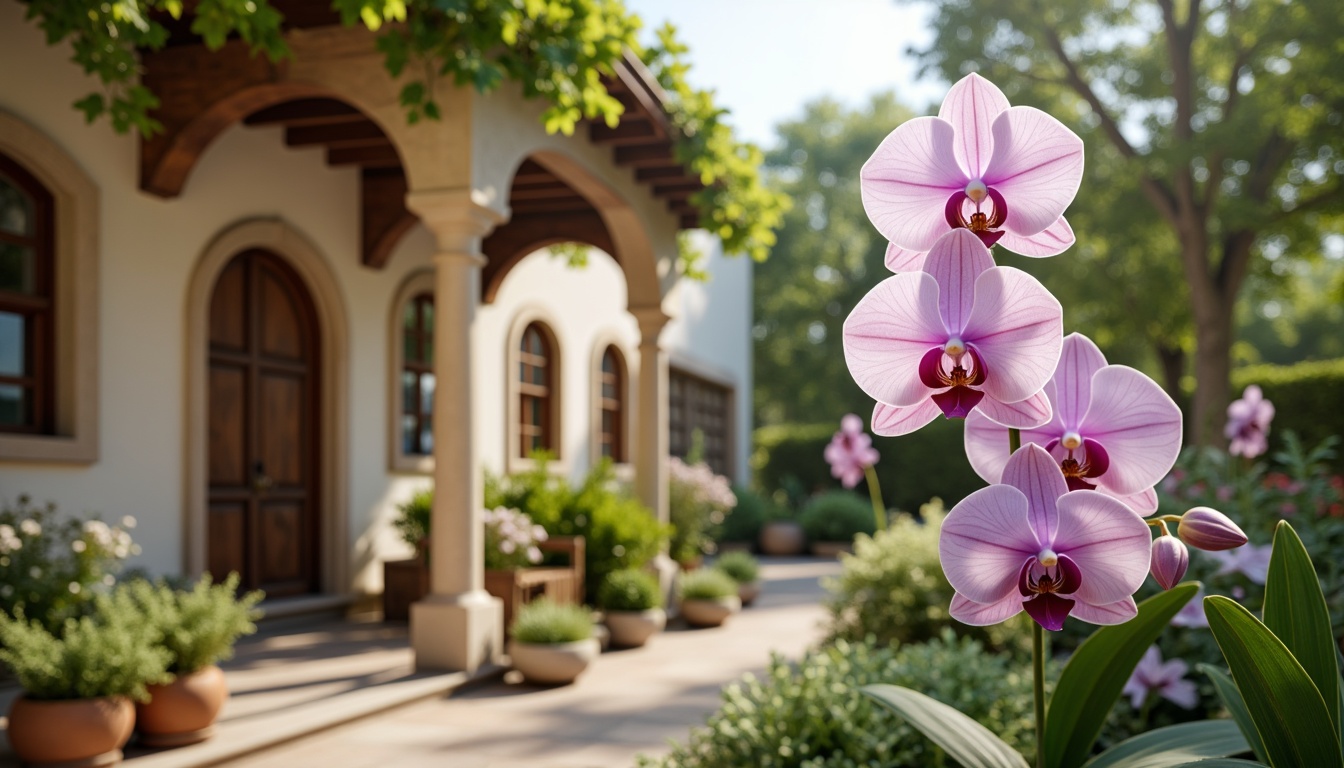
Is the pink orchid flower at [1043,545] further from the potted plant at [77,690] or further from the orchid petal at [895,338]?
the potted plant at [77,690]

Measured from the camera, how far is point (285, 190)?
7.73 m

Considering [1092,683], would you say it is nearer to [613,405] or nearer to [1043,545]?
[1043,545]

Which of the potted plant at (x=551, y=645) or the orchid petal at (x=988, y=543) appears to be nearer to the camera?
the orchid petal at (x=988, y=543)

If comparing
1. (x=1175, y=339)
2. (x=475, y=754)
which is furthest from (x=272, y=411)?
(x=1175, y=339)

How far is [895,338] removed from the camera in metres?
1.17

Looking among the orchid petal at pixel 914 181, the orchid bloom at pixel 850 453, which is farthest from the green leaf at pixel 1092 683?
the orchid bloom at pixel 850 453

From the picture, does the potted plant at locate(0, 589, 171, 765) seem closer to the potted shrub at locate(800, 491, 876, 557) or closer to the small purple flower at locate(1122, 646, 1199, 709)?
the small purple flower at locate(1122, 646, 1199, 709)

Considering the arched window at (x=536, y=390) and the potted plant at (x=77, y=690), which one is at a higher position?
the arched window at (x=536, y=390)

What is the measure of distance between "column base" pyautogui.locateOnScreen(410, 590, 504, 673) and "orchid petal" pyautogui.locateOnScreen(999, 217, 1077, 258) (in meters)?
5.09

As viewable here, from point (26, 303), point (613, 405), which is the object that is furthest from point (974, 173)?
point (613, 405)

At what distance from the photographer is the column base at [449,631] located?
19.3 feet

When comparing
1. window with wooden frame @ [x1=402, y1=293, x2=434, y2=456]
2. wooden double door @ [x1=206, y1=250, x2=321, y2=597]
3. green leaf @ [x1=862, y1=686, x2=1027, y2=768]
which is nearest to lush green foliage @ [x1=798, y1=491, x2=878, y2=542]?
window with wooden frame @ [x1=402, y1=293, x2=434, y2=456]

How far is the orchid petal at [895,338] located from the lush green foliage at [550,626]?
16.9 feet

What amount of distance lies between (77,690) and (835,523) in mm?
13392
